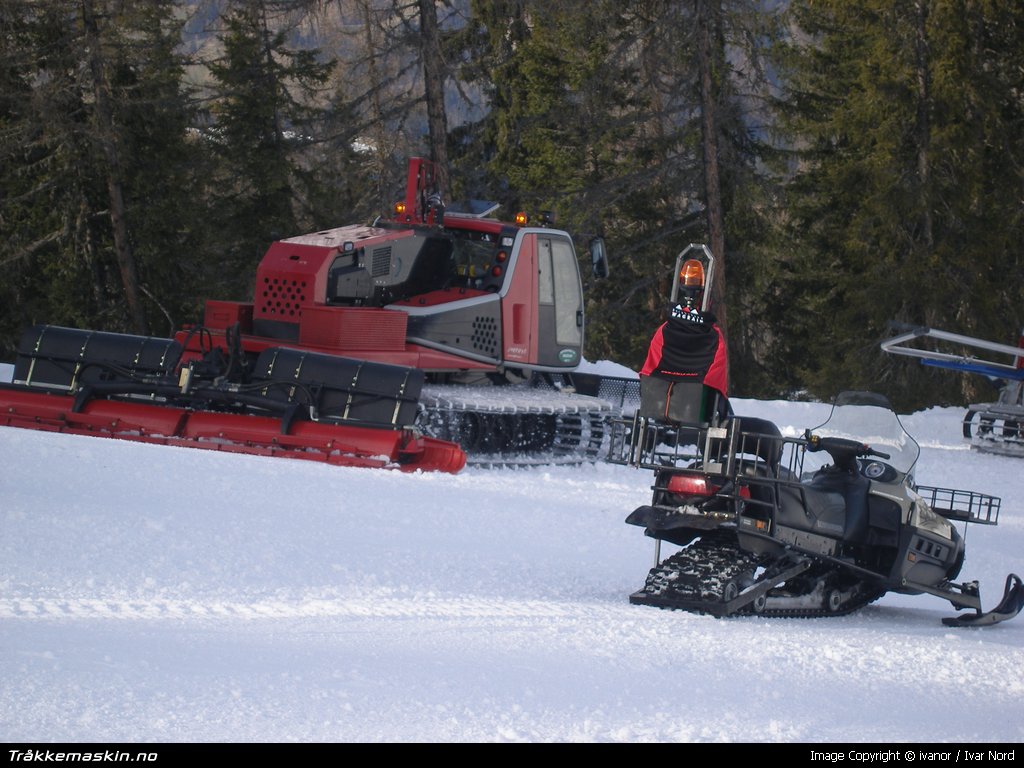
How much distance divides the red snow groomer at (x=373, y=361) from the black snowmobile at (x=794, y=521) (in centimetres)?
509

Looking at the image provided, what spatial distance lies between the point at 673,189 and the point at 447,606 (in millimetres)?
18452

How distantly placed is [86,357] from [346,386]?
8.68 feet

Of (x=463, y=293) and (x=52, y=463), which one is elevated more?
(x=463, y=293)

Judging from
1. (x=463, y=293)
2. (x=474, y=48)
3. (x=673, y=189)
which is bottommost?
(x=463, y=293)

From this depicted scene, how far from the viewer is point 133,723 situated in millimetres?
3887

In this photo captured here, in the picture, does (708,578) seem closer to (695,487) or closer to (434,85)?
(695,487)

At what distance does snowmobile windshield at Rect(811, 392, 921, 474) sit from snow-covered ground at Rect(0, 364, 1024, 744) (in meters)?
0.88

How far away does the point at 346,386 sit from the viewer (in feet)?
38.9

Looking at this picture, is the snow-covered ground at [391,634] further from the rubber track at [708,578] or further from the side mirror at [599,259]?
the side mirror at [599,259]

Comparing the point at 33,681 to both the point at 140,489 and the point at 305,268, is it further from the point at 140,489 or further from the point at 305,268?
the point at 305,268

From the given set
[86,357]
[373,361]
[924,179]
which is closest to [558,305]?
[373,361]

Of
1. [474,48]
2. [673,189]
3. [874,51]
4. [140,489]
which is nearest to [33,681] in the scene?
[140,489]

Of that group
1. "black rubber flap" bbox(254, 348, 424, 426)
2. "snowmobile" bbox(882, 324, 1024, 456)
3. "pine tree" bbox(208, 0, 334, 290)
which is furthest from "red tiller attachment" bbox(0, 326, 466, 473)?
"pine tree" bbox(208, 0, 334, 290)
